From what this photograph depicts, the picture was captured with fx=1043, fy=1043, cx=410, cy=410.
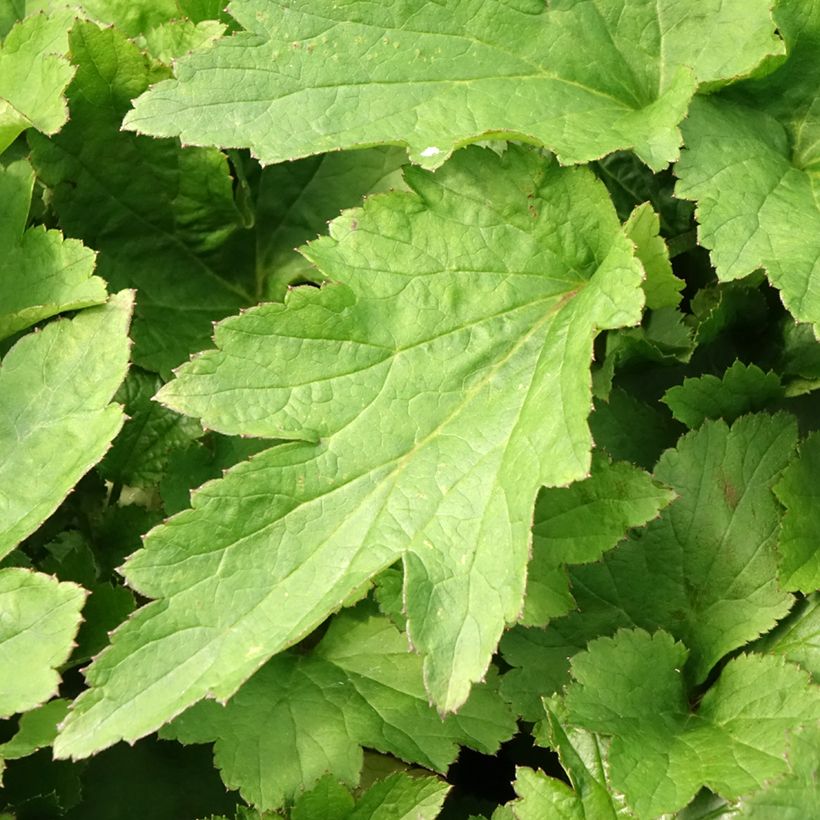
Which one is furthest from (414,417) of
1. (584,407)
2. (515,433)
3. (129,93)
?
(129,93)

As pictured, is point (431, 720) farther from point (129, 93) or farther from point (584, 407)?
point (129, 93)

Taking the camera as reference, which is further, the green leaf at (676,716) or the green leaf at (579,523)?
the green leaf at (579,523)

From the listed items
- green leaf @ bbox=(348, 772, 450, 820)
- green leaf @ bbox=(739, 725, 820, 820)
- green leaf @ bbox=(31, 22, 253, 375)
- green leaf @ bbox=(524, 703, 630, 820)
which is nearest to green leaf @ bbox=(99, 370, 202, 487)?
green leaf @ bbox=(31, 22, 253, 375)

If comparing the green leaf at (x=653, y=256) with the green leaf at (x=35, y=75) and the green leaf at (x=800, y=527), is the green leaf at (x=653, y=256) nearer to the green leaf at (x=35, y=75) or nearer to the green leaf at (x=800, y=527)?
the green leaf at (x=800, y=527)

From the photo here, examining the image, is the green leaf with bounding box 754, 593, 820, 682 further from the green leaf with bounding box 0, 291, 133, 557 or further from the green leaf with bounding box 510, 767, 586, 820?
the green leaf with bounding box 0, 291, 133, 557

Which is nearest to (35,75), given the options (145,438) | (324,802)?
(145,438)

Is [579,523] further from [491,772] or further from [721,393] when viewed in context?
[491,772]

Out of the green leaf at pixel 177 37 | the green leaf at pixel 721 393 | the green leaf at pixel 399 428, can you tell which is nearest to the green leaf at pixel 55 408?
the green leaf at pixel 399 428
